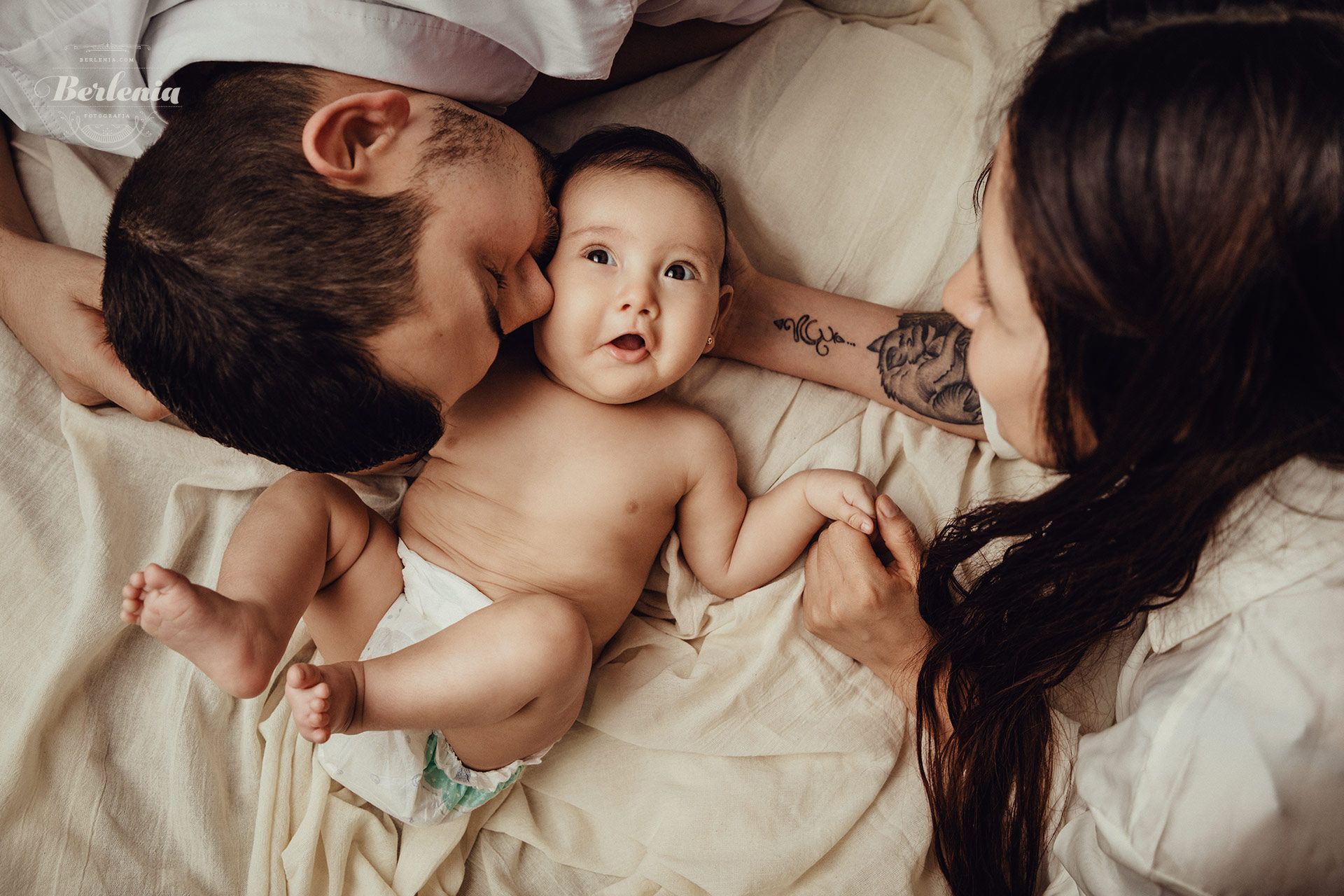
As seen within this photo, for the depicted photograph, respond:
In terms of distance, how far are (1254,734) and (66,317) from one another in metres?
1.88

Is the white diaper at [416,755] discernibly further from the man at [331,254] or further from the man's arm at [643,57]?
the man's arm at [643,57]

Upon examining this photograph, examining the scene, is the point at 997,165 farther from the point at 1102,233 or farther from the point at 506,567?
the point at 506,567

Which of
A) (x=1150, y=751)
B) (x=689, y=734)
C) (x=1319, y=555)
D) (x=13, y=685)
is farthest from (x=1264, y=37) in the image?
(x=13, y=685)

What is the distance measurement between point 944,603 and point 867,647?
16 centimetres

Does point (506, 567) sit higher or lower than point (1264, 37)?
lower

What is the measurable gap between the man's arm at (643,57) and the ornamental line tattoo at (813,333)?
641 mm

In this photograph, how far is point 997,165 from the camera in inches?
35.6

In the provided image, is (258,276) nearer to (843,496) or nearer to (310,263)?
(310,263)

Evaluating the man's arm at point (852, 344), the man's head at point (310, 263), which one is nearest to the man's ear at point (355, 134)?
the man's head at point (310, 263)

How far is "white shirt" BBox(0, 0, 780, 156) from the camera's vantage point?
1.13m

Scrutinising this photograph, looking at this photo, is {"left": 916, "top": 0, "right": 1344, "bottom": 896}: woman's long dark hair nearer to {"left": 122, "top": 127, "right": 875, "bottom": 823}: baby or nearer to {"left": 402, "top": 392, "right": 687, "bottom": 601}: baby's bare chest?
{"left": 122, "top": 127, "right": 875, "bottom": 823}: baby

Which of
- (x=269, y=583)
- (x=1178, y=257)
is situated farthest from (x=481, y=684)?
(x=1178, y=257)

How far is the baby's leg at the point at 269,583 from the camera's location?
0.98 meters

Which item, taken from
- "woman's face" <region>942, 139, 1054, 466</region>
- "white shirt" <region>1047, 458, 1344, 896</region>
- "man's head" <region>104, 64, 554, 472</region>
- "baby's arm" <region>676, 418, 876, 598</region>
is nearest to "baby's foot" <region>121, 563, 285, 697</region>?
"man's head" <region>104, 64, 554, 472</region>
